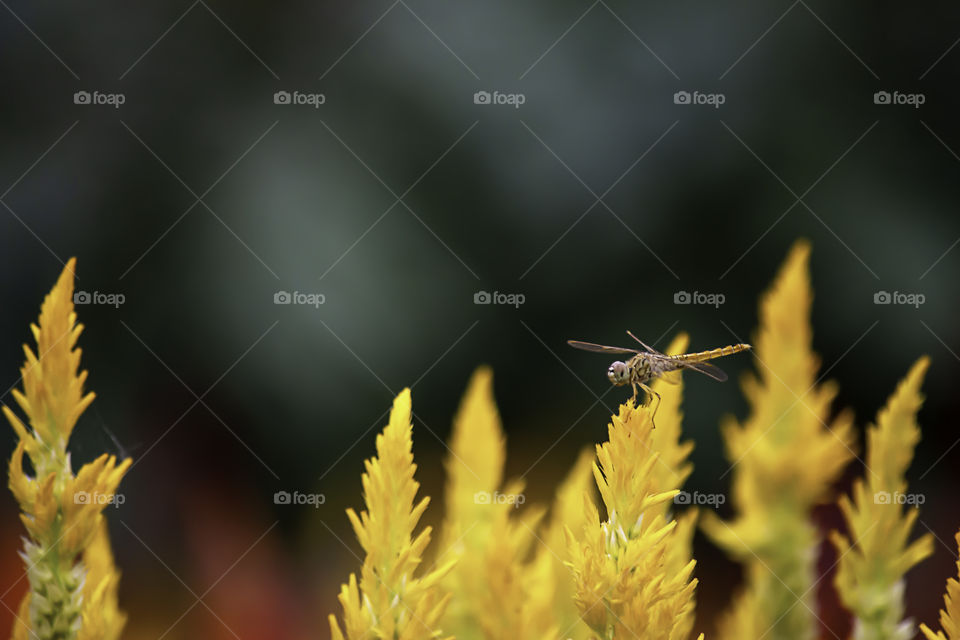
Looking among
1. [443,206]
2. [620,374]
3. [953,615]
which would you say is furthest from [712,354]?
[443,206]

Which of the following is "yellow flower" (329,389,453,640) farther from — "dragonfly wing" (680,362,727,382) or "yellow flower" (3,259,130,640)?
"dragonfly wing" (680,362,727,382)

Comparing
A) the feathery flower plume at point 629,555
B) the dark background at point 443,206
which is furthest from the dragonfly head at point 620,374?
the dark background at point 443,206

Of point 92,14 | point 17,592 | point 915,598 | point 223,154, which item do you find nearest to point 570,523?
point 17,592

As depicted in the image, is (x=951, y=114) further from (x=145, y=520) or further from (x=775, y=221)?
(x=145, y=520)

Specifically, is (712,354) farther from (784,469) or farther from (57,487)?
(57,487)

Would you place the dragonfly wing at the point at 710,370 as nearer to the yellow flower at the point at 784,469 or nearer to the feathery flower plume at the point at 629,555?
the yellow flower at the point at 784,469
